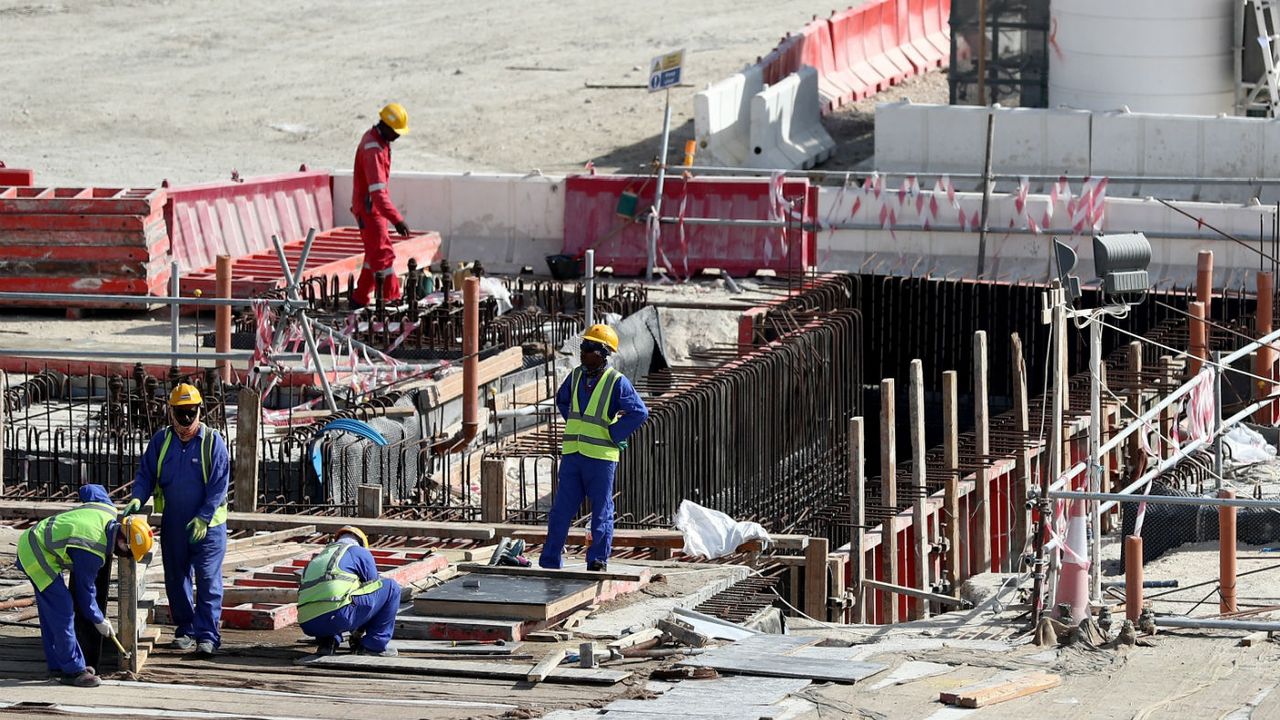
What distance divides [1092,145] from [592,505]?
16534mm

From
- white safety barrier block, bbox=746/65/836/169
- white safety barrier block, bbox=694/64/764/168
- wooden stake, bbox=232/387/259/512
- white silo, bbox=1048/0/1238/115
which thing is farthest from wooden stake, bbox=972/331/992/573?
white safety barrier block, bbox=746/65/836/169

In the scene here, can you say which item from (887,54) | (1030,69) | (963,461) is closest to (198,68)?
(887,54)

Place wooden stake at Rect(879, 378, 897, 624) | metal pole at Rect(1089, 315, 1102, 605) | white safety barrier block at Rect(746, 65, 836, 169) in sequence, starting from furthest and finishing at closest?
white safety barrier block at Rect(746, 65, 836, 169) → wooden stake at Rect(879, 378, 897, 624) → metal pole at Rect(1089, 315, 1102, 605)

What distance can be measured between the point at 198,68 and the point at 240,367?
19.0 meters

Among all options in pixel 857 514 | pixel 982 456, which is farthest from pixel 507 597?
pixel 982 456

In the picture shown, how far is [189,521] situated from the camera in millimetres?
12953

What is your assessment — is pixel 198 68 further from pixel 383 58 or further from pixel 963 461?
pixel 963 461

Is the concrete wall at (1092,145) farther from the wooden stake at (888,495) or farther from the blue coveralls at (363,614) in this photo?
the blue coveralls at (363,614)

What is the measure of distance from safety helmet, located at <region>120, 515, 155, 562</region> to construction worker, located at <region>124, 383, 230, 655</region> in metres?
0.62

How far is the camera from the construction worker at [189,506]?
12891 millimetres

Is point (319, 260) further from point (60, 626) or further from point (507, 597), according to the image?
point (60, 626)

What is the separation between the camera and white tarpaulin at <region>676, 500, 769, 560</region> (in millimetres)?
15547

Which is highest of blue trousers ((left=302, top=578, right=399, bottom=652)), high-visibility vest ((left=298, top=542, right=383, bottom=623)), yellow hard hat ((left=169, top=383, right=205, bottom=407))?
yellow hard hat ((left=169, top=383, right=205, bottom=407))

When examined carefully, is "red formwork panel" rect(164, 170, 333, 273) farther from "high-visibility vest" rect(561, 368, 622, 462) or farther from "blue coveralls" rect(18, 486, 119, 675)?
"blue coveralls" rect(18, 486, 119, 675)
